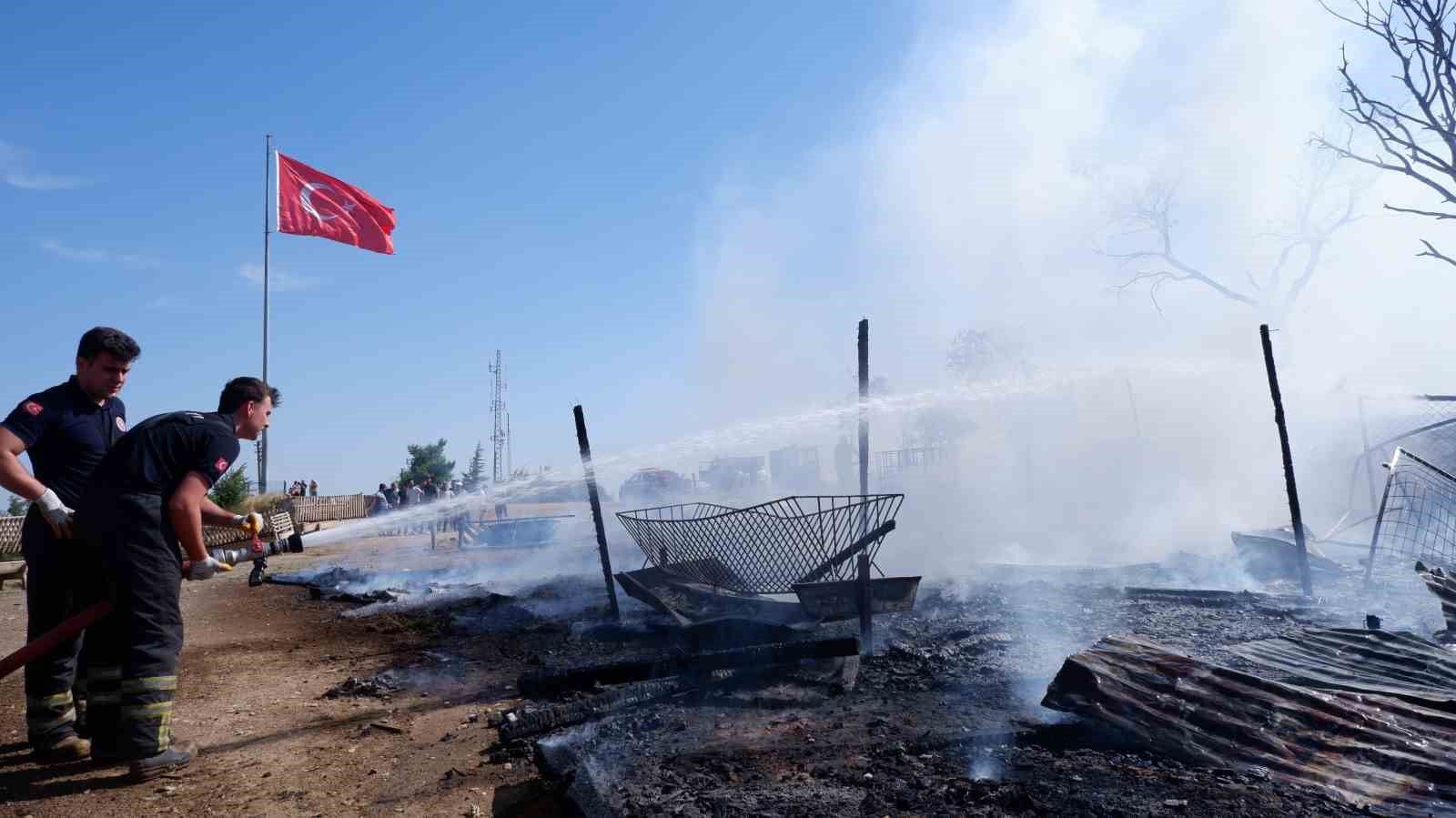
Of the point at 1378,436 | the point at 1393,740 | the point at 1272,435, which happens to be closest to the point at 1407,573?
the point at 1393,740

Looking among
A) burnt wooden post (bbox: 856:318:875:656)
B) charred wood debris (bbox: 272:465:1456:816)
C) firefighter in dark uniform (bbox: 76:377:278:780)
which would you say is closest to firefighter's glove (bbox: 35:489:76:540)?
firefighter in dark uniform (bbox: 76:377:278:780)

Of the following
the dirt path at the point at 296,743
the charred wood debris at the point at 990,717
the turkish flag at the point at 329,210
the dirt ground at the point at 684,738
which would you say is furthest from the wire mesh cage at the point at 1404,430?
the turkish flag at the point at 329,210

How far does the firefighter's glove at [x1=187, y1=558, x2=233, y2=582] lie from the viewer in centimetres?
410

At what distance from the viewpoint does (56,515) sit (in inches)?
163

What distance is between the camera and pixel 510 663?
6.36 m

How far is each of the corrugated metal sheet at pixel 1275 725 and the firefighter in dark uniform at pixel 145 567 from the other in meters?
4.60

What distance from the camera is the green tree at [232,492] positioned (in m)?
23.3

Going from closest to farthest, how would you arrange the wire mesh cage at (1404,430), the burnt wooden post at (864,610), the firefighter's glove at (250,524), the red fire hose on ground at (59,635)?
1. the red fire hose on ground at (59,635)
2. the firefighter's glove at (250,524)
3. the burnt wooden post at (864,610)
4. the wire mesh cage at (1404,430)

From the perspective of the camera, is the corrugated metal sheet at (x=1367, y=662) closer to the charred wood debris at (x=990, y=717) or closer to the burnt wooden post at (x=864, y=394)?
the charred wood debris at (x=990, y=717)

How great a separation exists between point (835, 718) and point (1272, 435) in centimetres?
2646

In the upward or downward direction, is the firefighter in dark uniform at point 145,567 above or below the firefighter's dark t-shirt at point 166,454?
below

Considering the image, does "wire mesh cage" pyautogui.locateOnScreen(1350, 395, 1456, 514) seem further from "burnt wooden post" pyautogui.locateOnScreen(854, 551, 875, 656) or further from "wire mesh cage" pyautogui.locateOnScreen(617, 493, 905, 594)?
"burnt wooden post" pyautogui.locateOnScreen(854, 551, 875, 656)

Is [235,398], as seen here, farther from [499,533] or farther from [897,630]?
[499,533]

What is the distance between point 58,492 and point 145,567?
1.26 metres
